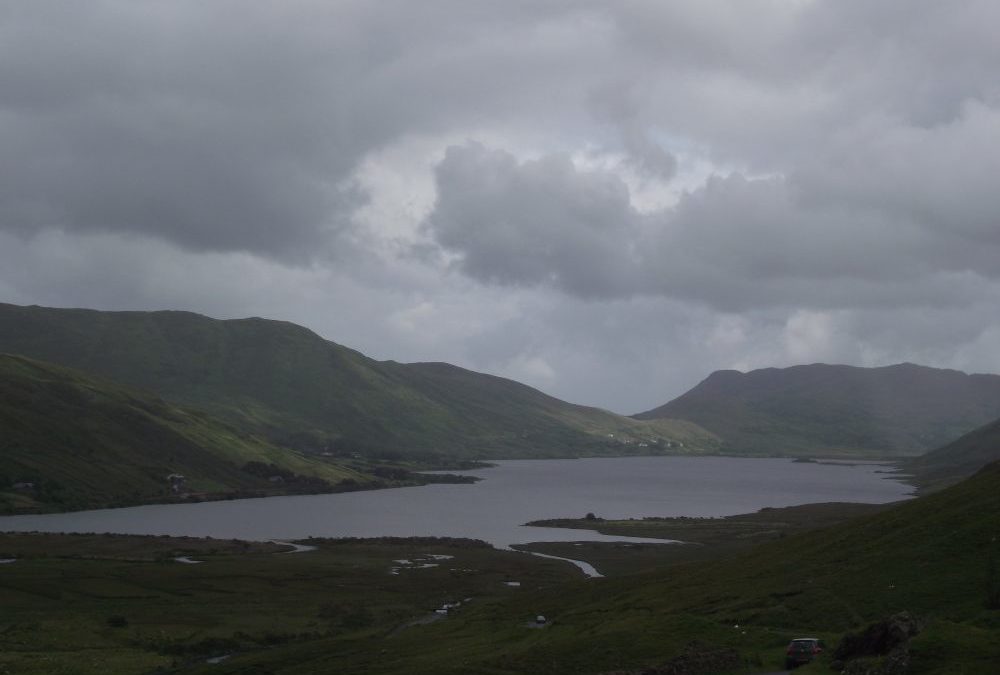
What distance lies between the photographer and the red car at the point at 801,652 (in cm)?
4122

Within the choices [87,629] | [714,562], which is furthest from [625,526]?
[87,629]

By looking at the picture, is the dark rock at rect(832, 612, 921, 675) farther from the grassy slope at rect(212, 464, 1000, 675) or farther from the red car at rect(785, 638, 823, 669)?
the red car at rect(785, 638, 823, 669)

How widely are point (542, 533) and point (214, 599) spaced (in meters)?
86.5

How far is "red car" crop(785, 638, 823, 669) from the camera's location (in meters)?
41.2

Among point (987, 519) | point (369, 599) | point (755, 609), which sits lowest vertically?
point (369, 599)

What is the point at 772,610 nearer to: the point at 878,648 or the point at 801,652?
the point at 801,652

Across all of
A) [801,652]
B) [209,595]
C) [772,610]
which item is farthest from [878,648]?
[209,595]

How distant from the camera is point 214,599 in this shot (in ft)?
306

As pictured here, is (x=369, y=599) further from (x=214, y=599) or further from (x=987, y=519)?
(x=987, y=519)

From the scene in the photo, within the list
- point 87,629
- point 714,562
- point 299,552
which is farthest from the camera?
point 299,552

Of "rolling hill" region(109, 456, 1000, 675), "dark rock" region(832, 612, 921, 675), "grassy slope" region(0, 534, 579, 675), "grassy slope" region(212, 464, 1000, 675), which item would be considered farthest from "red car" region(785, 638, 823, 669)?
"grassy slope" region(0, 534, 579, 675)

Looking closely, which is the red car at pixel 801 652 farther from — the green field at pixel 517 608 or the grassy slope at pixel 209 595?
the grassy slope at pixel 209 595

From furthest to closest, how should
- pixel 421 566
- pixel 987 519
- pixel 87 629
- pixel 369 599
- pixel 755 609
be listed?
pixel 421 566 < pixel 369 599 < pixel 87 629 < pixel 987 519 < pixel 755 609

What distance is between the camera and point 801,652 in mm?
41438
